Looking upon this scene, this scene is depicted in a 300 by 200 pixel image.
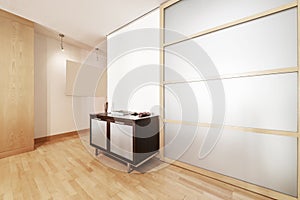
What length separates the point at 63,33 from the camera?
106 inches

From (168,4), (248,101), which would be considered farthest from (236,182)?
(168,4)

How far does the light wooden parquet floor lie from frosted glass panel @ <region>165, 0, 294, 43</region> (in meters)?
1.65

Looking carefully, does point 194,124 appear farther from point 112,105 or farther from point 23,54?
point 23,54

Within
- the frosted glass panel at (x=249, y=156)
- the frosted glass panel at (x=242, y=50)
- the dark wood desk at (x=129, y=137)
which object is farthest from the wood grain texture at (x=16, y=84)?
the frosted glass panel at (x=249, y=156)

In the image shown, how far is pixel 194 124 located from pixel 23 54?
2.82 m

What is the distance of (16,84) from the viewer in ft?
7.06

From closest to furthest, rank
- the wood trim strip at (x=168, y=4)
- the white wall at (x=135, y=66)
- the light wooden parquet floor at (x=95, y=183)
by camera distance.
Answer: the light wooden parquet floor at (x=95, y=183), the wood trim strip at (x=168, y=4), the white wall at (x=135, y=66)

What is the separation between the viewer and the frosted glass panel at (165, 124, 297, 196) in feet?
3.68

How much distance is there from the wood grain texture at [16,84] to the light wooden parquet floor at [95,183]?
1.25ft

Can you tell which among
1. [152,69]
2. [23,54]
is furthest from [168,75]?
[23,54]

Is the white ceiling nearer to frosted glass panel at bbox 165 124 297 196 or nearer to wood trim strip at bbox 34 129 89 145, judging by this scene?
frosted glass panel at bbox 165 124 297 196

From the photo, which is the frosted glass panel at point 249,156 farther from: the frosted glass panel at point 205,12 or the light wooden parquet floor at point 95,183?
the frosted glass panel at point 205,12

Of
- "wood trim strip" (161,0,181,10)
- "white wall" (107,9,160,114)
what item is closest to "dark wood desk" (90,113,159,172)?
"white wall" (107,9,160,114)

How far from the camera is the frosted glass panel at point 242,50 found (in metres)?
1.12
